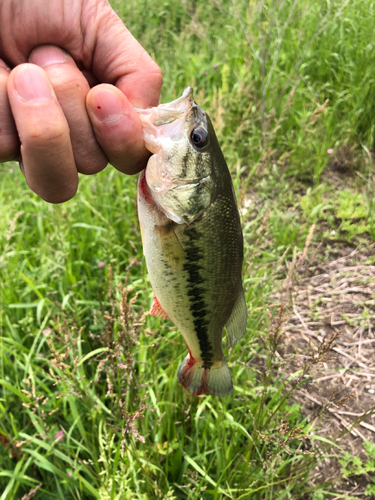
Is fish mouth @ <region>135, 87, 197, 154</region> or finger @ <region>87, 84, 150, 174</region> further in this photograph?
fish mouth @ <region>135, 87, 197, 154</region>

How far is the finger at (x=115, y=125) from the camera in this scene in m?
1.19

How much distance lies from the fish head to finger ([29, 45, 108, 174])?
0.65 ft

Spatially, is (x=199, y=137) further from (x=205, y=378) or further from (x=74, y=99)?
(x=205, y=378)

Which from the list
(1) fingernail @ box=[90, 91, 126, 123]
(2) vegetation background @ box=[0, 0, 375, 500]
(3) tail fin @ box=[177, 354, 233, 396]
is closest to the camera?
(1) fingernail @ box=[90, 91, 126, 123]

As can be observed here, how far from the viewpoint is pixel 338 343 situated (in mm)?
2840

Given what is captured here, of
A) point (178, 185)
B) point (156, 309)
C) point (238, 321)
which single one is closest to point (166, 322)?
point (156, 309)

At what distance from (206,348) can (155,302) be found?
12.0 inches

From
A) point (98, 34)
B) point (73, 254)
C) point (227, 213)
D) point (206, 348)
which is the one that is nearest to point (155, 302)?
point (206, 348)

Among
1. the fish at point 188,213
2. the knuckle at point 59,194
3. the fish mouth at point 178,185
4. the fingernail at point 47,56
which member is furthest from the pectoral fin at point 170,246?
the fingernail at point 47,56

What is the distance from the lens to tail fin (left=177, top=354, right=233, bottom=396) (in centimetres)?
160

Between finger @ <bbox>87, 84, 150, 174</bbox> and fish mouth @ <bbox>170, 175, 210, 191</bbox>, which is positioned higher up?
finger @ <bbox>87, 84, 150, 174</bbox>

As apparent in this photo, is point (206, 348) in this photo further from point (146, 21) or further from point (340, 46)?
point (146, 21)

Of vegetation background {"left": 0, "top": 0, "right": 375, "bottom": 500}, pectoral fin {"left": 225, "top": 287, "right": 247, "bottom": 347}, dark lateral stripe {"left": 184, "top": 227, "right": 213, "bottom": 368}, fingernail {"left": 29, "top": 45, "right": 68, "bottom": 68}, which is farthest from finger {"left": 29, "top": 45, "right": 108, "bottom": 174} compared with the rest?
pectoral fin {"left": 225, "top": 287, "right": 247, "bottom": 347}

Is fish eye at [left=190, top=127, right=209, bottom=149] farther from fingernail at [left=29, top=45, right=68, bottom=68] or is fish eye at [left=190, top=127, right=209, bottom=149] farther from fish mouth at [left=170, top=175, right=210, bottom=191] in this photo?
fingernail at [left=29, top=45, right=68, bottom=68]
